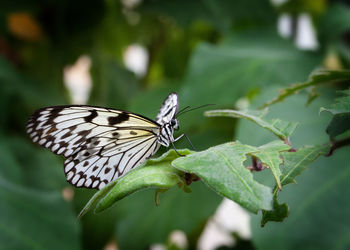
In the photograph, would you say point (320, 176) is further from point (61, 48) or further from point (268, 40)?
point (61, 48)

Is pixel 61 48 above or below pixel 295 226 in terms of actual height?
above

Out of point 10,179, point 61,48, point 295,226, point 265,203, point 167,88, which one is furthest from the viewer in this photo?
point 61,48

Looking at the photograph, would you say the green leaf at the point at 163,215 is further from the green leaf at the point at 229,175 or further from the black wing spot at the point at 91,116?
the green leaf at the point at 229,175

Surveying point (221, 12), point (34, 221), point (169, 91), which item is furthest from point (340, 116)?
point (221, 12)

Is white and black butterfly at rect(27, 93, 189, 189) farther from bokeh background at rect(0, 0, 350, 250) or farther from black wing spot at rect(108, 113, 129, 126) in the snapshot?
bokeh background at rect(0, 0, 350, 250)

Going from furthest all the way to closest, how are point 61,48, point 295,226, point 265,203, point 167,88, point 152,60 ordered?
point 152,60
point 61,48
point 167,88
point 295,226
point 265,203

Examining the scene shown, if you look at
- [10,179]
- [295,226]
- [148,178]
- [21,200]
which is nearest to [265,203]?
[148,178]

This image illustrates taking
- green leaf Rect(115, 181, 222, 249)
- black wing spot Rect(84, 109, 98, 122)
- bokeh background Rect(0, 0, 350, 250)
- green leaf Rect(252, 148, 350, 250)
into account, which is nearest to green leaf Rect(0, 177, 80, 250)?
bokeh background Rect(0, 0, 350, 250)

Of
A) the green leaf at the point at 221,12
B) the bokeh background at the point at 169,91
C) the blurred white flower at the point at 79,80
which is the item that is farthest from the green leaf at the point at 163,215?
the blurred white flower at the point at 79,80
